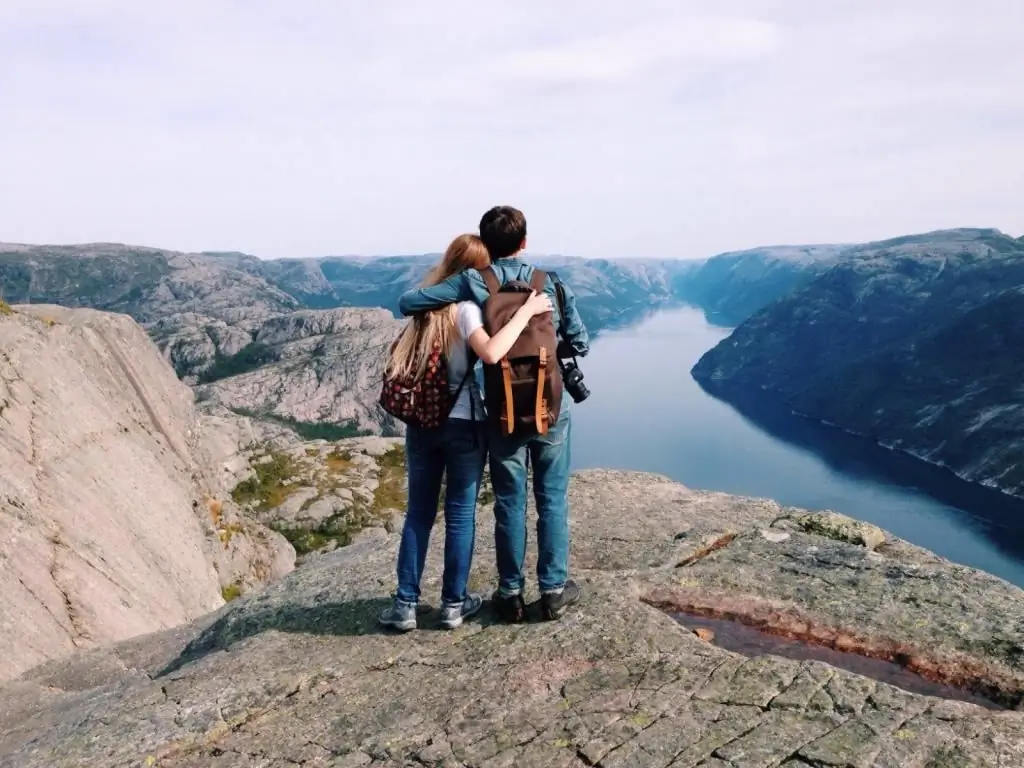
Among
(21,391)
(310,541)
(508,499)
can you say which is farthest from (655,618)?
(310,541)

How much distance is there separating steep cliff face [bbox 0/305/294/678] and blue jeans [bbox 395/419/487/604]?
1315 centimetres

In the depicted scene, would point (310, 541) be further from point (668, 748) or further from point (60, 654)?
point (668, 748)

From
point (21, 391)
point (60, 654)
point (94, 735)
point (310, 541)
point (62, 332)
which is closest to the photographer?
point (94, 735)

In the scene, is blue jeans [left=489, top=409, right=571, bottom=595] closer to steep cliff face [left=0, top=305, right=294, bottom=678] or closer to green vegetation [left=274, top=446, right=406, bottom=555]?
steep cliff face [left=0, top=305, right=294, bottom=678]

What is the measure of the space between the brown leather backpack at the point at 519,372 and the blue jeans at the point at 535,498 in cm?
41

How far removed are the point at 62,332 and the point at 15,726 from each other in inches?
928

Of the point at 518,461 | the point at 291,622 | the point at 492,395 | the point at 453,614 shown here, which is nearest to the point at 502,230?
the point at 492,395

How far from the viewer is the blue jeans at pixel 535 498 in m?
9.34

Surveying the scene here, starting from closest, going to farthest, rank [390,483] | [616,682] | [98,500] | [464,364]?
[616,682], [464,364], [98,500], [390,483]

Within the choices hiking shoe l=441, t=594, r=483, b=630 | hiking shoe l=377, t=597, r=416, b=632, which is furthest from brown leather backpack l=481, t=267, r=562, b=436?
hiking shoe l=377, t=597, r=416, b=632

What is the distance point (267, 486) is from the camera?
120875mm

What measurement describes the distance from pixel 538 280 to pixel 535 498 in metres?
2.95

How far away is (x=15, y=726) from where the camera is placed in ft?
40.7

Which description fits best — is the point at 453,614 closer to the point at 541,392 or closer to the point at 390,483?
the point at 541,392
